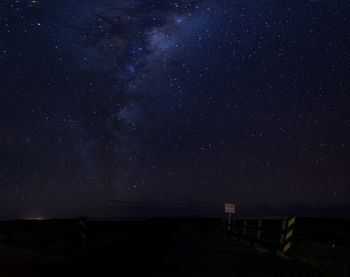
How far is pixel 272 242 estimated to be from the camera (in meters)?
12.7

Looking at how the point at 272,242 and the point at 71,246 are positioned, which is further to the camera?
the point at 71,246

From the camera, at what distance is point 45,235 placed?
17.3 m

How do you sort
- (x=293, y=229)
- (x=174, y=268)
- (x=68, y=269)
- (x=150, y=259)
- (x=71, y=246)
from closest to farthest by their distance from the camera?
1. (x=68, y=269)
2. (x=174, y=268)
3. (x=150, y=259)
4. (x=293, y=229)
5. (x=71, y=246)

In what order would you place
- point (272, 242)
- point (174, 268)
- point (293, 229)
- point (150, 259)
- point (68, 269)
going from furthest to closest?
1. point (272, 242)
2. point (293, 229)
3. point (150, 259)
4. point (174, 268)
5. point (68, 269)

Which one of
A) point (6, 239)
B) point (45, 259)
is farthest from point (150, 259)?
point (6, 239)

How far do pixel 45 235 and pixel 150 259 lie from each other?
8.29m

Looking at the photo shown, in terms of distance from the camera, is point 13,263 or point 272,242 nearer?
point 13,263

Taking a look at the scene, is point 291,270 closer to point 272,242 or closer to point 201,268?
point 201,268

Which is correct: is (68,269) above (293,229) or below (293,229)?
below

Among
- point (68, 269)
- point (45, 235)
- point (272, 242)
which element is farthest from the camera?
point (45, 235)

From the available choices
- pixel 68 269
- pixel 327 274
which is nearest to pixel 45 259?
pixel 68 269

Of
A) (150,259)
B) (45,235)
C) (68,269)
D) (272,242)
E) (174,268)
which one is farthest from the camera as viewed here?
(45,235)

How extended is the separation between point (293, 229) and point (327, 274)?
2890mm

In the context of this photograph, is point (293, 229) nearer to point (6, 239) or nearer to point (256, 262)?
point (256, 262)
